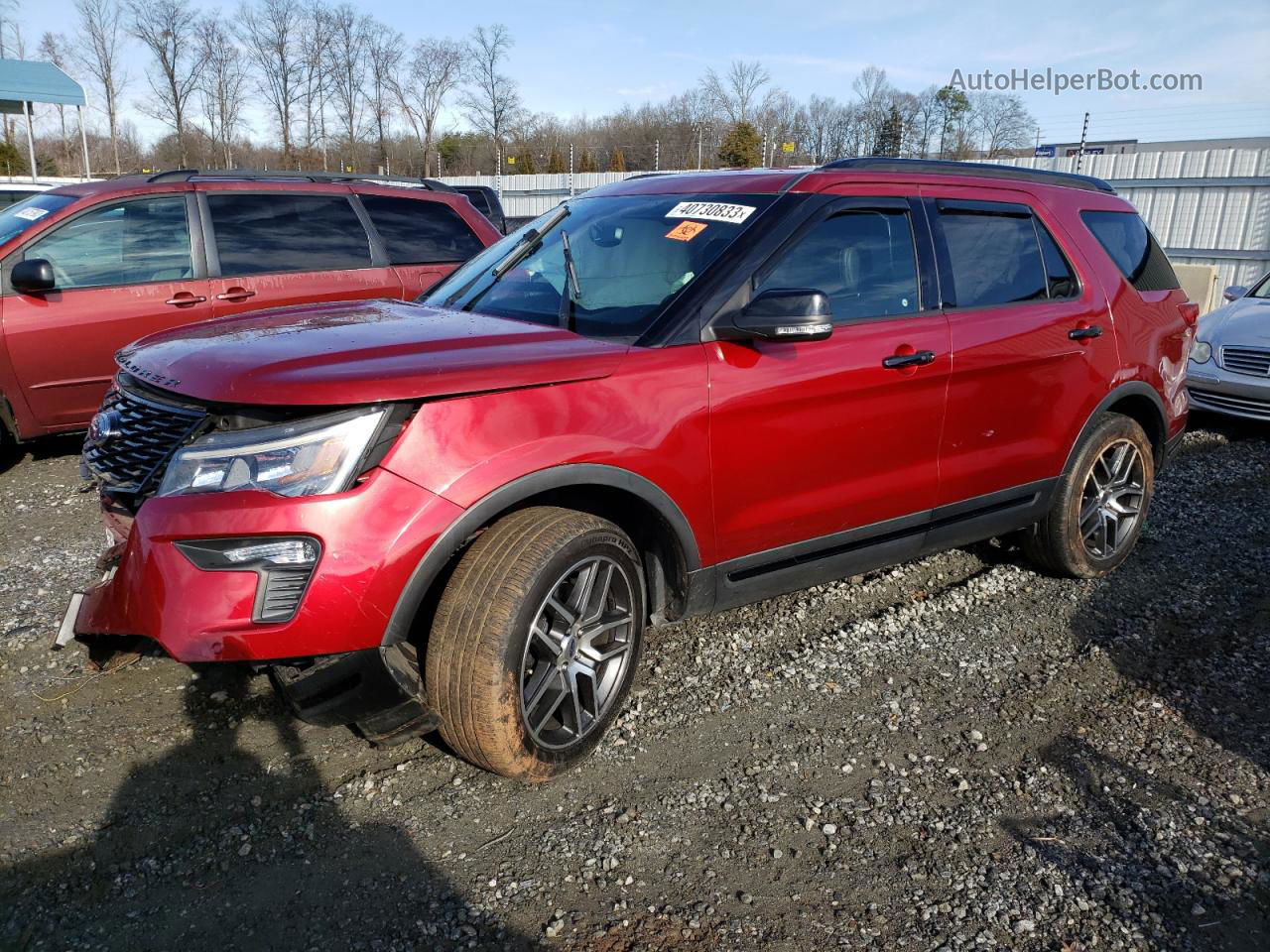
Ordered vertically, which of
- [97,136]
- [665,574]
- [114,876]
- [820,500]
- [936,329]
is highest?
[97,136]

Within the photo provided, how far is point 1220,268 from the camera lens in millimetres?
15852

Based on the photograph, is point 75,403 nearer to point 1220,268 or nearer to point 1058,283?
point 1058,283

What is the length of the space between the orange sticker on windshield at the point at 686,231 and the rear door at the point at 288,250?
3.86 metres

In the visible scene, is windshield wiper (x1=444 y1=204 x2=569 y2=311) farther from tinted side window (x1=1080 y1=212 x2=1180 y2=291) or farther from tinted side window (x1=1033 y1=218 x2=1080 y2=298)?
tinted side window (x1=1080 y1=212 x2=1180 y2=291)

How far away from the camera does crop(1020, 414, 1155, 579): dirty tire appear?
4453 millimetres

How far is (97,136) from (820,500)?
57847 mm

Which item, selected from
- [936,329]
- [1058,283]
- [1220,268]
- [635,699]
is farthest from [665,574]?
[1220,268]

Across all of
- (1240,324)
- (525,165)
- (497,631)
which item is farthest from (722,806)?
(525,165)

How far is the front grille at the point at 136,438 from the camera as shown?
2.64 metres

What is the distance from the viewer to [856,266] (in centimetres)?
357

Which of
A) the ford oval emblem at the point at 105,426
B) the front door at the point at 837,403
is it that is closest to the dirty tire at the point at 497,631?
the front door at the point at 837,403

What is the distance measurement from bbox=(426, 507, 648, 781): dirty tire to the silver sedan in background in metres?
7.09

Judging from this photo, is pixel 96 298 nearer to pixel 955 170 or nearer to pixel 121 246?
pixel 121 246

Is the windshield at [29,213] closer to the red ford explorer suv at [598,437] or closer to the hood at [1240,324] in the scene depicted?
the red ford explorer suv at [598,437]
